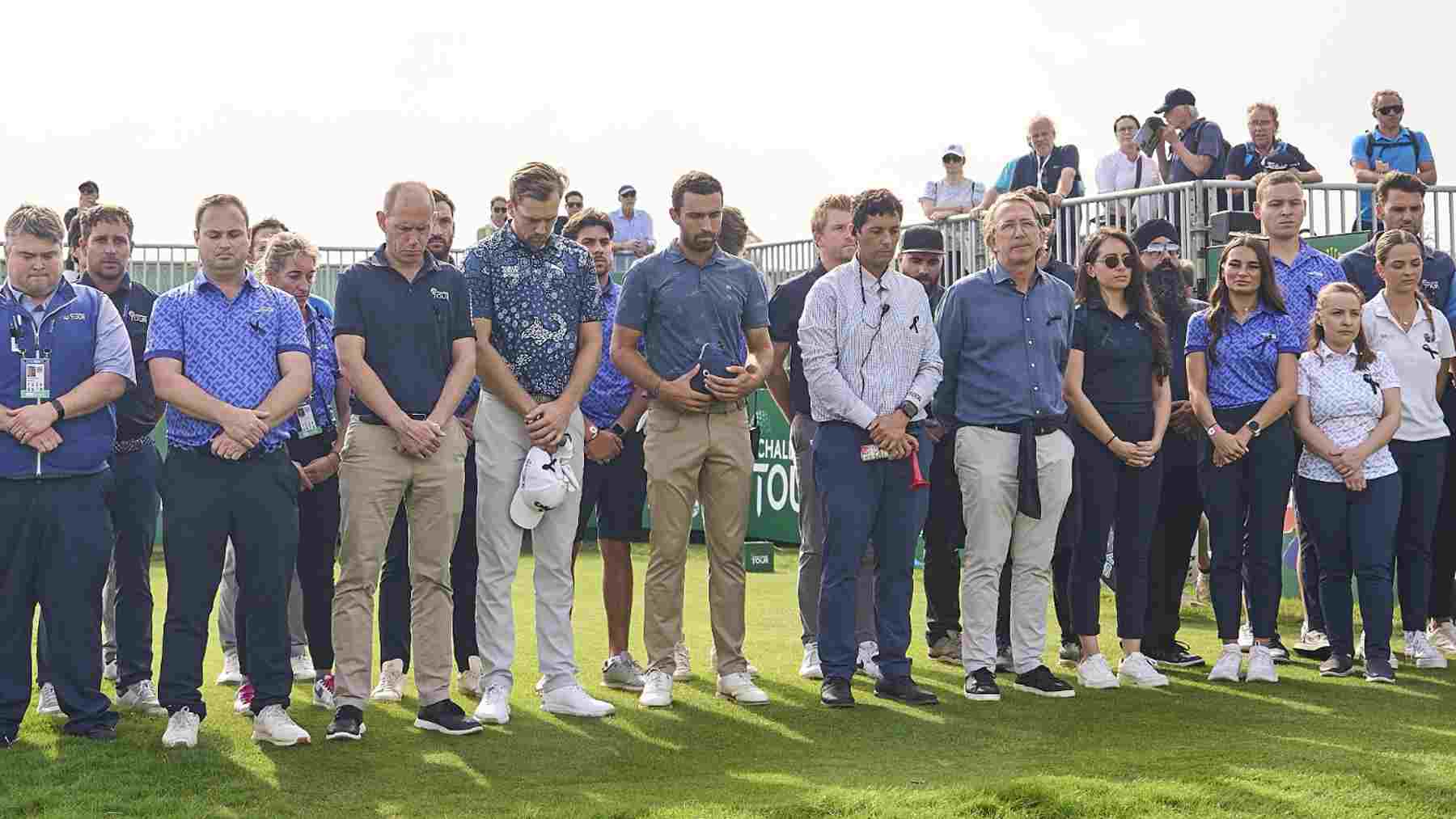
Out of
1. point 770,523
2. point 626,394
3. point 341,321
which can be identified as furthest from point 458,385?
point 770,523

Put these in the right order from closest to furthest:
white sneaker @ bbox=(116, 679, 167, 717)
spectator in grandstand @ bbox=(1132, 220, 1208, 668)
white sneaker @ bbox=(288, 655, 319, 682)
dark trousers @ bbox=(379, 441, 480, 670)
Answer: white sneaker @ bbox=(116, 679, 167, 717) → dark trousers @ bbox=(379, 441, 480, 670) → white sneaker @ bbox=(288, 655, 319, 682) → spectator in grandstand @ bbox=(1132, 220, 1208, 668)

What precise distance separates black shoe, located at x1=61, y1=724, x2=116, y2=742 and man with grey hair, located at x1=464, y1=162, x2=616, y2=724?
4.26 ft

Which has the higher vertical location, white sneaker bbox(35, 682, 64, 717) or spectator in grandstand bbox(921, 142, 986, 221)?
spectator in grandstand bbox(921, 142, 986, 221)

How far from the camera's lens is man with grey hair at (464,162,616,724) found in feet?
20.4

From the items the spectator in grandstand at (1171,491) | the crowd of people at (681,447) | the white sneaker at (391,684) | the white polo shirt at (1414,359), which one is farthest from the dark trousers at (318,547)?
the white polo shirt at (1414,359)

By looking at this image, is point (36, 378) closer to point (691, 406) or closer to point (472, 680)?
point (472, 680)

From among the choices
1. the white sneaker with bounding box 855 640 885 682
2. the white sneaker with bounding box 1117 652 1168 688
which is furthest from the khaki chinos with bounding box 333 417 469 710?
the white sneaker with bounding box 1117 652 1168 688

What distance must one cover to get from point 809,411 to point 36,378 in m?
3.22

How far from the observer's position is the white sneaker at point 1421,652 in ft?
24.4

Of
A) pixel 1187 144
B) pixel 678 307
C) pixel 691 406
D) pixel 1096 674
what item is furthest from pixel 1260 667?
pixel 1187 144

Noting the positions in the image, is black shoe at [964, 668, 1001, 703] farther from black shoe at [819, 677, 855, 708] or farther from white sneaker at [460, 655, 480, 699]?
white sneaker at [460, 655, 480, 699]

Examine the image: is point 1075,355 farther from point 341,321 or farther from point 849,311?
point 341,321

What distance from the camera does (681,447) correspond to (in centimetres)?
661

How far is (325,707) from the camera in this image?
6625 mm
